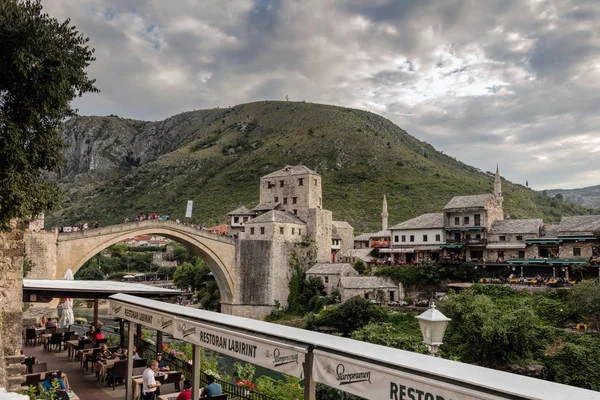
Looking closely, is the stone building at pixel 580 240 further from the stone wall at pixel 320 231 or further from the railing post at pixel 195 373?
the railing post at pixel 195 373

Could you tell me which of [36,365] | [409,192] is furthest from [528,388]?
[409,192]

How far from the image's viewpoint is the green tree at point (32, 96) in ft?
30.7

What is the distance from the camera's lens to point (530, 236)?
34.5 meters

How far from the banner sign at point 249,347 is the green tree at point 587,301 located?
84.9 ft

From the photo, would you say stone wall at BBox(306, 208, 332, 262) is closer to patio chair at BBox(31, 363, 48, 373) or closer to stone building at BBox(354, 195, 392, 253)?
stone building at BBox(354, 195, 392, 253)

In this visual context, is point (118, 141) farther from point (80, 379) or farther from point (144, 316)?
point (144, 316)

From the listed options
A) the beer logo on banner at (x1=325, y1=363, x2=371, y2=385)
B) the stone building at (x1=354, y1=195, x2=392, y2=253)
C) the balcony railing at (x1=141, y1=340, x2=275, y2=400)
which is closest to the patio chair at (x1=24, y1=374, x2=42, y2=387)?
the balcony railing at (x1=141, y1=340, x2=275, y2=400)

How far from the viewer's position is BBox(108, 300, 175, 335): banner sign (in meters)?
6.93

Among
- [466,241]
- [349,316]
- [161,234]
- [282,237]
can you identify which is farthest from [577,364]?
[161,234]

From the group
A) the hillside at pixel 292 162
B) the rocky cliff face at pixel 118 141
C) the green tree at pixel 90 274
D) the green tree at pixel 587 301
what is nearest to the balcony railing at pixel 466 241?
the green tree at pixel 587 301

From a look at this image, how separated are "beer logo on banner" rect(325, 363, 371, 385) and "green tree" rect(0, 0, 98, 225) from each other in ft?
24.7

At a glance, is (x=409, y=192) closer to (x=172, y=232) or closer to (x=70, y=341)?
(x=172, y=232)

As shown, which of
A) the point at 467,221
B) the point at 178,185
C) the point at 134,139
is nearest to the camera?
the point at 467,221

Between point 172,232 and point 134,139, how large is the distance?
10731 cm
